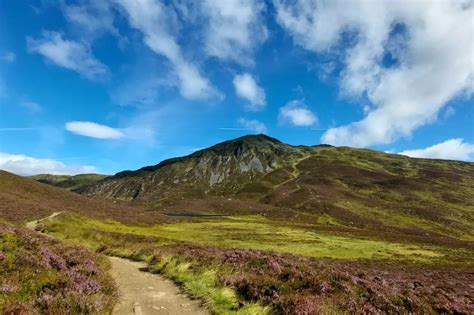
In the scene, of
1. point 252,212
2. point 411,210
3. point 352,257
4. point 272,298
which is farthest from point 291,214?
point 272,298

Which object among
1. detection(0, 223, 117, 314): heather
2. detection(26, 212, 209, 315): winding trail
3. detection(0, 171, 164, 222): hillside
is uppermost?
A: detection(0, 171, 164, 222): hillside

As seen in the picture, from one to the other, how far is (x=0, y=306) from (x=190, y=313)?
5354 millimetres

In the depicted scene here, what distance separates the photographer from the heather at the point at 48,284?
9055 millimetres

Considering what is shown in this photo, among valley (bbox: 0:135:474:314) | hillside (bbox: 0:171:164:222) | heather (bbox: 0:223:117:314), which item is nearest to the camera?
heather (bbox: 0:223:117:314)

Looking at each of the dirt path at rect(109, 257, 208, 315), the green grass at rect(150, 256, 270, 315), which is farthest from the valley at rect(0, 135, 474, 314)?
the dirt path at rect(109, 257, 208, 315)

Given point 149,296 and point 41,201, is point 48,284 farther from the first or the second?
point 41,201

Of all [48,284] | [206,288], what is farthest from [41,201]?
[48,284]

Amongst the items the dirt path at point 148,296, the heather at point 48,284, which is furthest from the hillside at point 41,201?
the heather at point 48,284

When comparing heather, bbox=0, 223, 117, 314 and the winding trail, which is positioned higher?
heather, bbox=0, 223, 117, 314

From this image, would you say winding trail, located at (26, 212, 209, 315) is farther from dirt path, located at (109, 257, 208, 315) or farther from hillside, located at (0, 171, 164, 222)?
hillside, located at (0, 171, 164, 222)

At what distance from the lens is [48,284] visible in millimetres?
10734

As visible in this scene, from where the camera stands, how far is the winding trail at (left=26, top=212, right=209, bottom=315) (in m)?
11.5

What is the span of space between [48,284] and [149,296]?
382cm

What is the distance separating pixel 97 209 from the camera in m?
84.8
